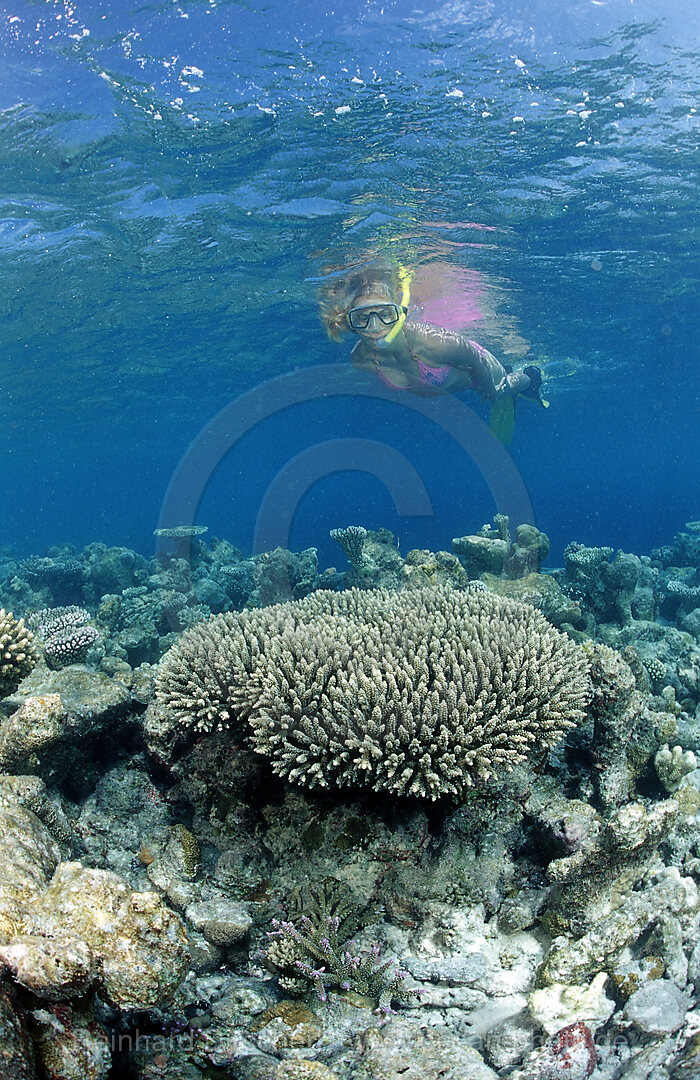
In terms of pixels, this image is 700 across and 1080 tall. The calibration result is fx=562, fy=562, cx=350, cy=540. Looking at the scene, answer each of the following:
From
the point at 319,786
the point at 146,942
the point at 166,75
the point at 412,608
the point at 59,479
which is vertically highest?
the point at 59,479

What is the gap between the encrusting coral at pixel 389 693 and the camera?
377 centimetres

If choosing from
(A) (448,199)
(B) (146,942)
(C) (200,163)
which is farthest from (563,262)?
(B) (146,942)

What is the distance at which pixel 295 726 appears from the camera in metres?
4.00

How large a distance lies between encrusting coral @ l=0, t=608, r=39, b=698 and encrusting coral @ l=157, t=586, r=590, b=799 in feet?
4.14

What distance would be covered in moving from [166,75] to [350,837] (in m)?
13.5

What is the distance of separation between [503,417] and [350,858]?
44.0 feet

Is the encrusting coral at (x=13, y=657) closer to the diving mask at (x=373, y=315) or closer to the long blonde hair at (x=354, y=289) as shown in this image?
the diving mask at (x=373, y=315)

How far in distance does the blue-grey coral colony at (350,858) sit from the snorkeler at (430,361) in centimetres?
908

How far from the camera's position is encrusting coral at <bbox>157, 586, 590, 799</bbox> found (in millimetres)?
3770

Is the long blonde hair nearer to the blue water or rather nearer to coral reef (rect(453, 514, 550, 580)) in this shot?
the blue water

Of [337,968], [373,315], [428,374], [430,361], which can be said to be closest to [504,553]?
[430,361]

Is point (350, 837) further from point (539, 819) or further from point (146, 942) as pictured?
point (146, 942)

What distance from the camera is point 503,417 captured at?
15430mm

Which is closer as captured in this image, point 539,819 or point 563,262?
point 539,819
